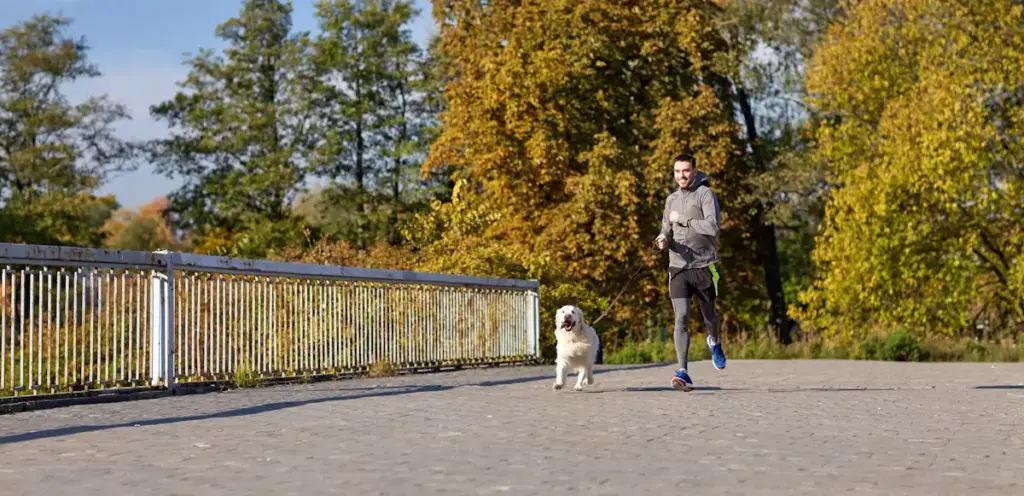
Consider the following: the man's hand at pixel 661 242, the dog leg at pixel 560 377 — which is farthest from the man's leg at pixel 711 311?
the dog leg at pixel 560 377

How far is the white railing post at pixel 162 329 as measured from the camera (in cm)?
1290

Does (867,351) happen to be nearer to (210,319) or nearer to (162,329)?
(210,319)

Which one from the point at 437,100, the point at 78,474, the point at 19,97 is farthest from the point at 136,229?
the point at 78,474

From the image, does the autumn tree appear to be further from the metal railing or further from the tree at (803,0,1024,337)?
the metal railing

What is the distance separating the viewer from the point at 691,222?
482 inches

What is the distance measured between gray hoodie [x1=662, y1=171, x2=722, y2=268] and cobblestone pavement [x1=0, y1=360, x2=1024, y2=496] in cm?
119

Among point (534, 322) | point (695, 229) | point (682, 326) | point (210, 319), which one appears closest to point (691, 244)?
point (695, 229)

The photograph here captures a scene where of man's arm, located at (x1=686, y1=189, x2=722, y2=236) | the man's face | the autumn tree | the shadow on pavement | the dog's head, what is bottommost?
the shadow on pavement

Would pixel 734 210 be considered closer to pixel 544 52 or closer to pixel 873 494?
pixel 544 52

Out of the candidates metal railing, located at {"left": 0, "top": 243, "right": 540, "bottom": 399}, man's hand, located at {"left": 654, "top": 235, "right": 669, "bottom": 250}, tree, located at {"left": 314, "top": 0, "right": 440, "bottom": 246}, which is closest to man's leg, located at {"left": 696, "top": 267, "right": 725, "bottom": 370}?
man's hand, located at {"left": 654, "top": 235, "right": 669, "bottom": 250}

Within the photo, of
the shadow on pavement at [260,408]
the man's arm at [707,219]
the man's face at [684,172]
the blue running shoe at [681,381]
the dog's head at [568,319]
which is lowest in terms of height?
the shadow on pavement at [260,408]

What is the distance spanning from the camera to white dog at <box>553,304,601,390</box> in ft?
42.0

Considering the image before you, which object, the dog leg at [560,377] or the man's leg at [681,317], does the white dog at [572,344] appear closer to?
the dog leg at [560,377]

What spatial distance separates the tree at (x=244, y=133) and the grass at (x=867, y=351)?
86.1ft
